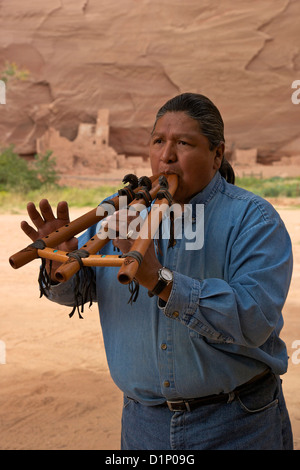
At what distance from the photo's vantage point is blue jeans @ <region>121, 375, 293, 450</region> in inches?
60.0

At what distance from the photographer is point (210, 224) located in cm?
158

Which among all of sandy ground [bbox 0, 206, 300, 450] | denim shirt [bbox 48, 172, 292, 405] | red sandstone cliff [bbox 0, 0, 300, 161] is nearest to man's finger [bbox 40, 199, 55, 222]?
denim shirt [bbox 48, 172, 292, 405]

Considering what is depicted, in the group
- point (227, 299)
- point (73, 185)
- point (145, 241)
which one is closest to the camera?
point (145, 241)

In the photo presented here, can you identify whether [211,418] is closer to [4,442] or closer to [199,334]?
[199,334]

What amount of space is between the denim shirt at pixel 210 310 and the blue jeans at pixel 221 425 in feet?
0.20

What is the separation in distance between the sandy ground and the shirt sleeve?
73.5 inches

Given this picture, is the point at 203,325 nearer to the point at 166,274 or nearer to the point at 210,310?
the point at 210,310

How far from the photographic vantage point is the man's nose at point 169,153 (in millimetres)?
1522

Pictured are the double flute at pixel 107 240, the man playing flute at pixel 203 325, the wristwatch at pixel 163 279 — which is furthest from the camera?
the man playing flute at pixel 203 325

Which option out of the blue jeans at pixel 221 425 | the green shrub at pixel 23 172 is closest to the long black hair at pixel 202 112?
the blue jeans at pixel 221 425

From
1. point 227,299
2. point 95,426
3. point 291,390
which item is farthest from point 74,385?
point 227,299

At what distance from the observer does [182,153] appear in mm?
1533

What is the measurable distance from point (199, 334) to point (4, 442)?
202 cm

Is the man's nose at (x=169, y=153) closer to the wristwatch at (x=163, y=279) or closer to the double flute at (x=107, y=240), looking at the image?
the double flute at (x=107, y=240)
